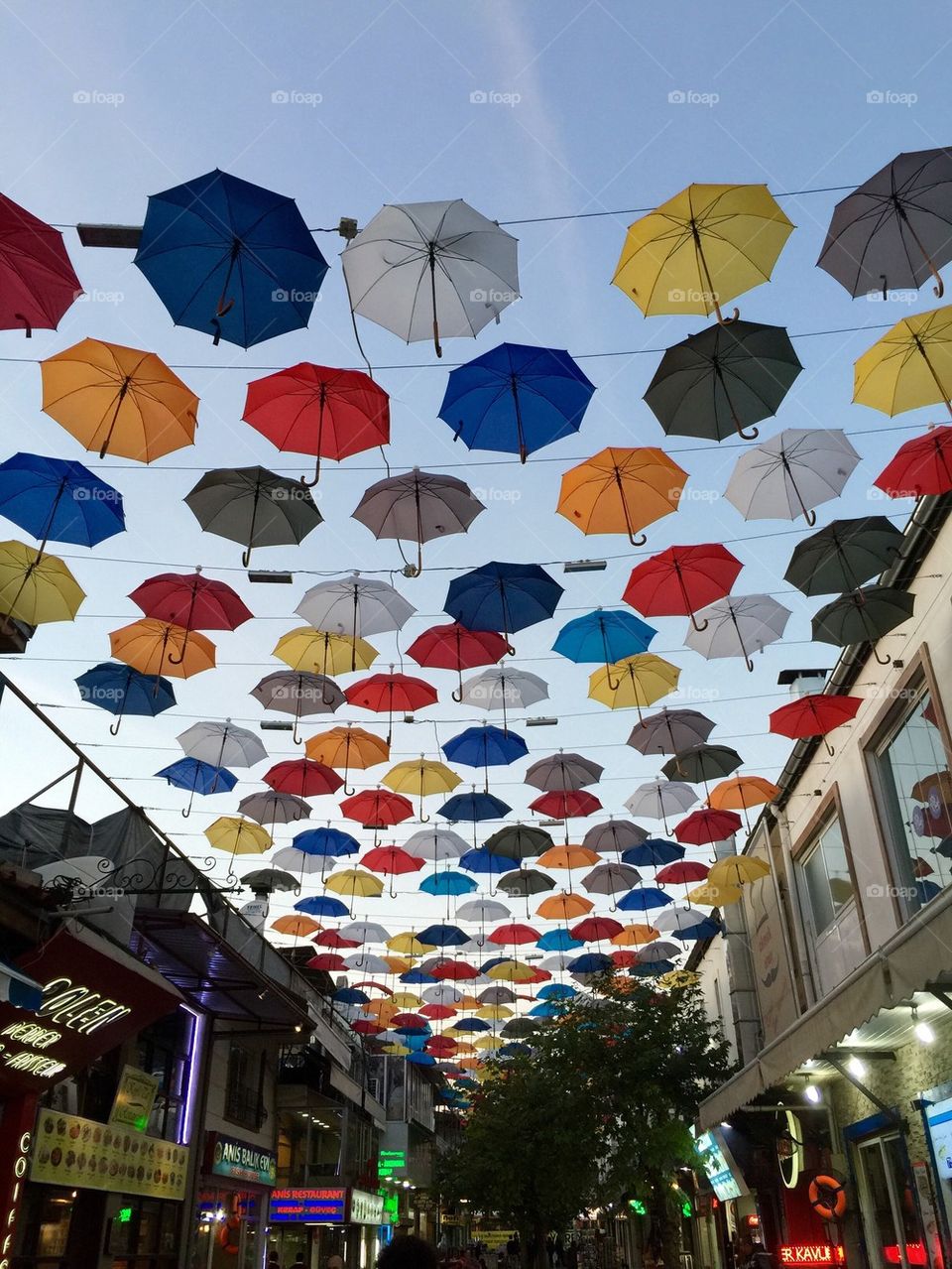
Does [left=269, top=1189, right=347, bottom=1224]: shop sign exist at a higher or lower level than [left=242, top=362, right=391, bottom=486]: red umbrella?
lower

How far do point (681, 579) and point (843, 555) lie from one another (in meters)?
1.84

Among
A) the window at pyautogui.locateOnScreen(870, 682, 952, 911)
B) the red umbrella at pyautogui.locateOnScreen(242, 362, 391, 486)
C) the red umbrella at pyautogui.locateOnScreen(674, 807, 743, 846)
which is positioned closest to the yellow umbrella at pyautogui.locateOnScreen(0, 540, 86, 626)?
the red umbrella at pyautogui.locateOnScreen(242, 362, 391, 486)

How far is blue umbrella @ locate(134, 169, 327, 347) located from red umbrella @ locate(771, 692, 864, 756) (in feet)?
27.9

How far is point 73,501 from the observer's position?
9.92m

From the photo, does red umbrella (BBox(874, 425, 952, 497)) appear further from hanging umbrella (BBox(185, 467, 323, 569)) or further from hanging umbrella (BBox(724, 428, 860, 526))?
hanging umbrella (BBox(185, 467, 323, 569))

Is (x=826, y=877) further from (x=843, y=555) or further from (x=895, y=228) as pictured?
(x=895, y=228)

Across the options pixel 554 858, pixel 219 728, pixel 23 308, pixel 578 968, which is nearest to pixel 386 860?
pixel 554 858

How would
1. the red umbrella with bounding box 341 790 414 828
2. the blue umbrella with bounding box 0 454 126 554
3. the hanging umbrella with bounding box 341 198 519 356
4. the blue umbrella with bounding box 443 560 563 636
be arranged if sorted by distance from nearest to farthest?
the hanging umbrella with bounding box 341 198 519 356 < the blue umbrella with bounding box 0 454 126 554 < the blue umbrella with bounding box 443 560 563 636 < the red umbrella with bounding box 341 790 414 828

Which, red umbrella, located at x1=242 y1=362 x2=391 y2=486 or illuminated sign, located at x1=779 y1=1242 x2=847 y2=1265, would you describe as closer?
red umbrella, located at x1=242 y1=362 x2=391 y2=486

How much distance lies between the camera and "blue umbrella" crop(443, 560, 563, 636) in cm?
1138

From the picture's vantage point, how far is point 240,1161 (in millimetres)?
17000

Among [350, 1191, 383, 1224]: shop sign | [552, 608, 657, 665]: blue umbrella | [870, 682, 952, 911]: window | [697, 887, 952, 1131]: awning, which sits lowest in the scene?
[350, 1191, 383, 1224]: shop sign

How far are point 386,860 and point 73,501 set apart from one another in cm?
1106

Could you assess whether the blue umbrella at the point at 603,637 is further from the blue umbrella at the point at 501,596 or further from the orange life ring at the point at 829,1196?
the orange life ring at the point at 829,1196
